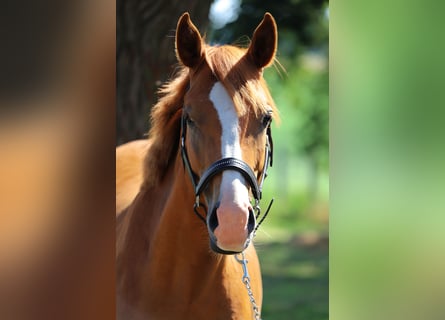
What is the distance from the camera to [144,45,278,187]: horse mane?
1568 mm

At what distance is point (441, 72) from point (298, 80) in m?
0.60

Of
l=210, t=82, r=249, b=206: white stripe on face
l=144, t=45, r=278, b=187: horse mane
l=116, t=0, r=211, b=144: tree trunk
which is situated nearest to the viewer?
l=210, t=82, r=249, b=206: white stripe on face

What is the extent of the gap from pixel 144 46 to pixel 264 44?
0.76 metres

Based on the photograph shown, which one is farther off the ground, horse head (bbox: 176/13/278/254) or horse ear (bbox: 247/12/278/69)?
horse ear (bbox: 247/12/278/69)

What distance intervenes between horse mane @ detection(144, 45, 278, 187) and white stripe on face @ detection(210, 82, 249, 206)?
2cm

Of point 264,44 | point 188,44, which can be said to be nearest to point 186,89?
point 188,44

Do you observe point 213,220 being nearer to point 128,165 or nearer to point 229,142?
point 229,142

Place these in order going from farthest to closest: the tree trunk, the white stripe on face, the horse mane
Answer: the tree trunk, the horse mane, the white stripe on face

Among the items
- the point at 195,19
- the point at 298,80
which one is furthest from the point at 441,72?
the point at 195,19

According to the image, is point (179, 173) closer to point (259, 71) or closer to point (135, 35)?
point (259, 71)

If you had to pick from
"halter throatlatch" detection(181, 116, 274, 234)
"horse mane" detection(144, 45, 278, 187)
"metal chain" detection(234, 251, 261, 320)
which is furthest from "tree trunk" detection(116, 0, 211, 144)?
"metal chain" detection(234, 251, 261, 320)

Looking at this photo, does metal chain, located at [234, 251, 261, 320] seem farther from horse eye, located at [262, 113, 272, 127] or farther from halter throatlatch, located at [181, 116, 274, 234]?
horse eye, located at [262, 113, 272, 127]

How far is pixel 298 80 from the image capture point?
7.48 feet

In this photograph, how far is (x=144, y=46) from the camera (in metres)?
2.26
